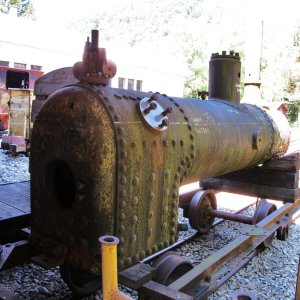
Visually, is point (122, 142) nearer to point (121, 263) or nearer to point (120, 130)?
point (120, 130)

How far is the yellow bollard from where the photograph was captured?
140 centimetres

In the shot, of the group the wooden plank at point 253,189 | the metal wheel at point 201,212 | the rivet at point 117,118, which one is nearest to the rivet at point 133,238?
the rivet at point 117,118

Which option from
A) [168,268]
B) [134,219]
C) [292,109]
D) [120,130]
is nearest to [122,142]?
[120,130]

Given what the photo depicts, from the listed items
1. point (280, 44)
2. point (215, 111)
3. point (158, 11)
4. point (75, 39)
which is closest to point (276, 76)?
point (280, 44)

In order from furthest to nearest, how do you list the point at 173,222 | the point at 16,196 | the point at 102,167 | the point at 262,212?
the point at 262,212 < the point at 16,196 < the point at 173,222 < the point at 102,167

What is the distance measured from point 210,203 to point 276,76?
812 inches

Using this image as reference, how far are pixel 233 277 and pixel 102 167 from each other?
95.3 inches

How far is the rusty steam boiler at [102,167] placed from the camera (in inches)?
75.0

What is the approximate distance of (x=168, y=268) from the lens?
2.55 metres

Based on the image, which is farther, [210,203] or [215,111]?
[210,203]

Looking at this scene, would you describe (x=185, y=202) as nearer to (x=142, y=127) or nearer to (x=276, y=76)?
(x=142, y=127)

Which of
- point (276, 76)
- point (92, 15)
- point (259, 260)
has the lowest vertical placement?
point (259, 260)

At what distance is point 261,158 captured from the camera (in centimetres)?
423

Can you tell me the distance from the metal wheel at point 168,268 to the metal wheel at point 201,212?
2.04 m
